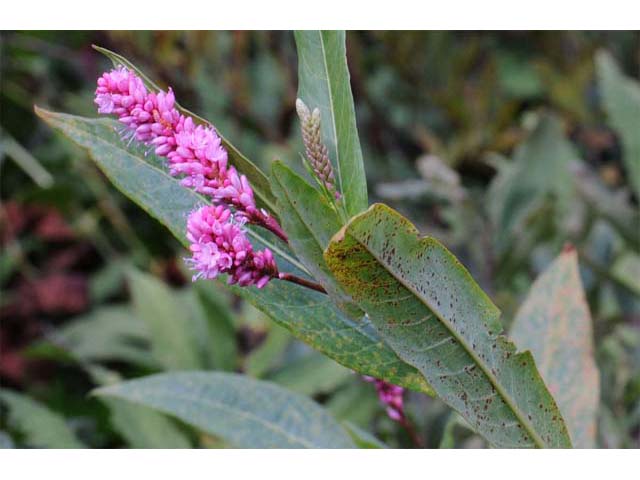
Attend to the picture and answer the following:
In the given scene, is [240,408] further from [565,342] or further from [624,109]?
[624,109]

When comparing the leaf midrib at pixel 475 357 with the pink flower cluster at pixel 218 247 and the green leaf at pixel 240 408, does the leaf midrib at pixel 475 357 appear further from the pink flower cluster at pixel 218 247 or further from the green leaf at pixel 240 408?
the green leaf at pixel 240 408

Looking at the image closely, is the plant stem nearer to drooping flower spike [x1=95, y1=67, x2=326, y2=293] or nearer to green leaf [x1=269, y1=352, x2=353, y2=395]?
drooping flower spike [x1=95, y1=67, x2=326, y2=293]

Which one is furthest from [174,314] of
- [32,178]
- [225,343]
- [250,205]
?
[250,205]

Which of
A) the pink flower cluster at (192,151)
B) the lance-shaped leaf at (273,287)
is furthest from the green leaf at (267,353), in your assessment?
the pink flower cluster at (192,151)

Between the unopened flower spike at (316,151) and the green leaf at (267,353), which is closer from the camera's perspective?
the unopened flower spike at (316,151)

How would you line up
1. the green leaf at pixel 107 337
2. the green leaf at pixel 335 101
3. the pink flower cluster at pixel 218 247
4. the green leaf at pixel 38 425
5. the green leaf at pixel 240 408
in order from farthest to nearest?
the green leaf at pixel 107 337 → the green leaf at pixel 38 425 → the green leaf at pixel 240 408 → the green leaf at pixel 335 101 → the pink flower cluster at pixel 218 247

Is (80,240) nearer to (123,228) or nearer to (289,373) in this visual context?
(123,228)

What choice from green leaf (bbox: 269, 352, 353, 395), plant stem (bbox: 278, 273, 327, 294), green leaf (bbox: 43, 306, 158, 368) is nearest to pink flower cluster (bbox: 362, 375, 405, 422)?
plant stem (bbox: 278, 273, 327, 294)
